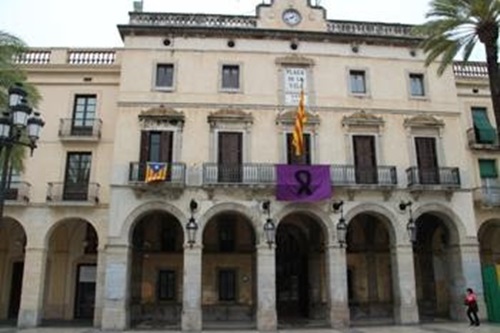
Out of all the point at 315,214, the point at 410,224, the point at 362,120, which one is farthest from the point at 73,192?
the point at 410,224

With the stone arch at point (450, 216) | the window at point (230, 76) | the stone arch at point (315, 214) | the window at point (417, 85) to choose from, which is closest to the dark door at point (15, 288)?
the stone arch at point (315, 214)

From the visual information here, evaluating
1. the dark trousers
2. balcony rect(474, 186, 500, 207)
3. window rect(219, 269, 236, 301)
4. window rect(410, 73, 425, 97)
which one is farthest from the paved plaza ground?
window rect(410, 73, 425, 97)

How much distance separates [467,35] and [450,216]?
868 centimetres

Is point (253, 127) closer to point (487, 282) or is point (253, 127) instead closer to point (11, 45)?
point (11, 45)

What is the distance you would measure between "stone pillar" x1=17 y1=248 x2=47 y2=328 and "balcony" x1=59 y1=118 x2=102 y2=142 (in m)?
5.65

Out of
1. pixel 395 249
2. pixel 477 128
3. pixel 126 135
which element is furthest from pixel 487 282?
pixel 126 135

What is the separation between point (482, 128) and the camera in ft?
85.3

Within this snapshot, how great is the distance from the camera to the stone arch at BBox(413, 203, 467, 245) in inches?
909

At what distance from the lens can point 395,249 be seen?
896 inches

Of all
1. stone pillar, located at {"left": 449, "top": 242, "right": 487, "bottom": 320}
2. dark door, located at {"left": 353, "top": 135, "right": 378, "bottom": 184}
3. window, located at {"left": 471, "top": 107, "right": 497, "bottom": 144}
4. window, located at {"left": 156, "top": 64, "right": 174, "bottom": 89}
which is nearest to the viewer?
stone pillar, located at {"left": 449, "top": 242, "right": 487, "bottom": 320}

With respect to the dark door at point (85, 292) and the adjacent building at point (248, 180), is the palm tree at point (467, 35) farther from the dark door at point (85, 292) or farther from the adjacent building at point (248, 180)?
the dark door at point (85, 292)

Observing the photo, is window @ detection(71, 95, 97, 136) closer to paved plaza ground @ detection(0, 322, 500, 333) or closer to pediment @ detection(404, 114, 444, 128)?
paved plaza ground @ detection(0, 322, 500, 333)

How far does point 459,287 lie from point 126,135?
57.4ft

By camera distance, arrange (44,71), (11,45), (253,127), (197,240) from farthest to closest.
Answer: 1. (44,71)
2. (253,127)
3. (197,240)
4. (11,45)
